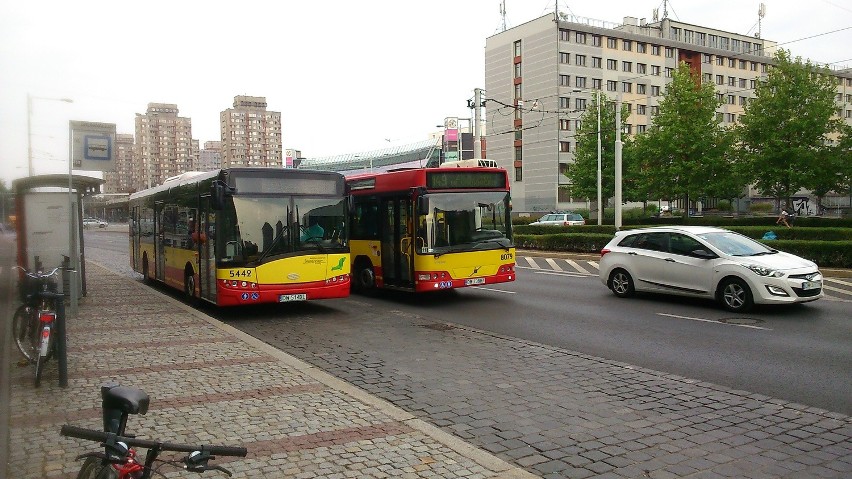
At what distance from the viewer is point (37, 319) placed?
25.5 feet

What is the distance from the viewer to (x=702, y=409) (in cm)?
639

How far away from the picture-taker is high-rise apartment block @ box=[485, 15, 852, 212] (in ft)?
232

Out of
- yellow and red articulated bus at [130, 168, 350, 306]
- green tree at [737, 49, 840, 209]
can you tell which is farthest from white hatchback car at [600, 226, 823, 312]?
green tree at [737, 49, 840, 209]

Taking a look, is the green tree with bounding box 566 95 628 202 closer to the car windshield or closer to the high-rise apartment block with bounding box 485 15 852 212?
the high-rise apartment block with bounding box 485 15 852 212

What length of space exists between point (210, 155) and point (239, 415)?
234 feet

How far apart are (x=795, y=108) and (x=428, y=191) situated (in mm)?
35432

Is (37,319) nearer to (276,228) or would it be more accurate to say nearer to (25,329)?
(25,329)

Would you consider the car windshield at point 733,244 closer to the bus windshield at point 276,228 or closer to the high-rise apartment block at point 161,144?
the bus windshield at point 276,228

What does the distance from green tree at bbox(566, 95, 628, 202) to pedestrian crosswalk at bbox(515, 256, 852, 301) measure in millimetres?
29410

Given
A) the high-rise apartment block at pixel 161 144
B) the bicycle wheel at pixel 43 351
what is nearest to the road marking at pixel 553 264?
the bicycle wheel at pixel 43 351

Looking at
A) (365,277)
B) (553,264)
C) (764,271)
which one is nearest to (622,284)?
(764,271)

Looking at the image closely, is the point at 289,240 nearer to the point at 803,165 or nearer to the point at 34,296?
the point at 34,296

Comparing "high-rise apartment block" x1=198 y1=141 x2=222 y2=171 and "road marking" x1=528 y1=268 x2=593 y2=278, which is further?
"high-rise apartment block" x1=198 y1=141 x2=222 y2=171

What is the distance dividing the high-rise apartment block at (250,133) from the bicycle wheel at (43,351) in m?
65.4
